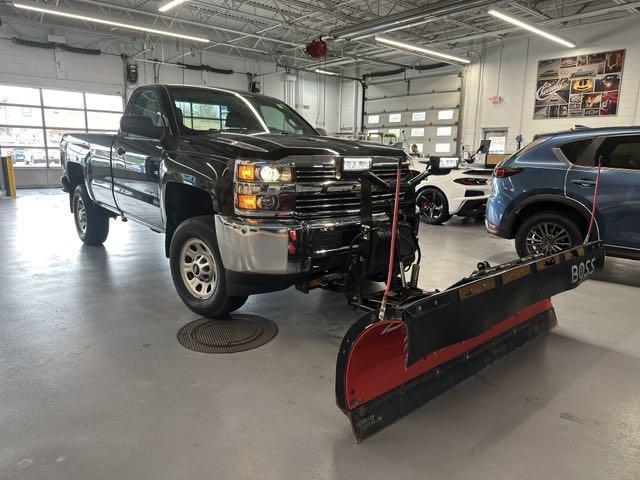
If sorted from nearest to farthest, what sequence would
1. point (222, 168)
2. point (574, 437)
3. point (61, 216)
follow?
point (574, 437)
point (222, 168)
point (61, 216)

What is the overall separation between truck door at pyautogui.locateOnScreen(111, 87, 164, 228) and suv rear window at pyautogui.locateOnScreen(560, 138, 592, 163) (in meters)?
4.00

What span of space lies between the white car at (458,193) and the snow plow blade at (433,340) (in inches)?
208

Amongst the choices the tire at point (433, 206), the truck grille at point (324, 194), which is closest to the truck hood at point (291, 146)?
the truck grille at point (324, 194)

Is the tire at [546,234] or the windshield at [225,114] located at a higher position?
the windshield at [225,114]

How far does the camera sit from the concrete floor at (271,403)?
6.27ft

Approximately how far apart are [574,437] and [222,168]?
240 centimetres

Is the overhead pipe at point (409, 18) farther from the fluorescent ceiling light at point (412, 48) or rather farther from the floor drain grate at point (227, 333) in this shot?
the floor drain grate at point (227, 333)

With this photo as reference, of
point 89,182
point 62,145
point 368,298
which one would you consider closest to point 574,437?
point 368,298

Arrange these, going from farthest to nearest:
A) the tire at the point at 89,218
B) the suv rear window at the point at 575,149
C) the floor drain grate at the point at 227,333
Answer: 1. the tire at the point at 89,218
2. the suv rear window at the point at 575,149
3. the floor drain grate at the point at 227,333

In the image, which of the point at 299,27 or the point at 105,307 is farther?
the point at 299,27

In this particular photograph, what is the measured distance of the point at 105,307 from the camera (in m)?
3.74

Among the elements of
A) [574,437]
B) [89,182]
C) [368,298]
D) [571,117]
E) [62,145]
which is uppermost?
[571,117]

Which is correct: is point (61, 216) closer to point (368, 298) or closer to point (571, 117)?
point (368, 298)

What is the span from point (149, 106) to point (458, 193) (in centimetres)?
578
